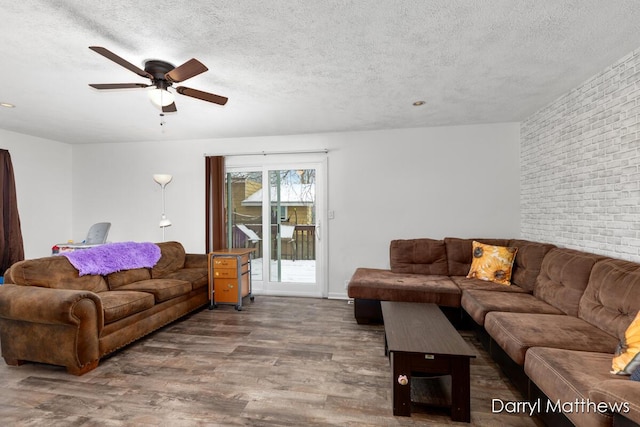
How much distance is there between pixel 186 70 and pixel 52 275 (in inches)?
90.6

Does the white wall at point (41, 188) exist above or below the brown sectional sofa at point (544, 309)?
above

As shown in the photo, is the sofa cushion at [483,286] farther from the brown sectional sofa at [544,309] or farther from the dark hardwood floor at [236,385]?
the dark hardwood floor at [236,385]

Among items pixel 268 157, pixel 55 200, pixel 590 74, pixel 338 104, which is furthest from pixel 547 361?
pixel 55 200

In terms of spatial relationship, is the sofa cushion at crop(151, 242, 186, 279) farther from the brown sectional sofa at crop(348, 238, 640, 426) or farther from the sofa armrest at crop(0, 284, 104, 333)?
the brown sectional sofa at crop(348, 238, 640, 426)

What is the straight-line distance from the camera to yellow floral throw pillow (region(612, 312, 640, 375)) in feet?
4.83

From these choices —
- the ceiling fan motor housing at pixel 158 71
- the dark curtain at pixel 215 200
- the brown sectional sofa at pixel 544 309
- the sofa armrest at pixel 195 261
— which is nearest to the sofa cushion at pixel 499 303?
the brown sectional sofa at pixel 544 309

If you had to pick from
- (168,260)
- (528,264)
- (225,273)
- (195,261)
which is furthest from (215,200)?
(528,264)

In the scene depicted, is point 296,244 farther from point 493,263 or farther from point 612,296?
point 612,296

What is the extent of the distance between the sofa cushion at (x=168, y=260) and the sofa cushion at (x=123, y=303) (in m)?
0.87

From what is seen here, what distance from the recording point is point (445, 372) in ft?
6.12

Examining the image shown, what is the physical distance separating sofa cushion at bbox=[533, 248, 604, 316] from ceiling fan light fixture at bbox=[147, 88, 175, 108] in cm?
361

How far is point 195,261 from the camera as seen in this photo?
432 cm

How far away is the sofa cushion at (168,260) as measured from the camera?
388 centimetres

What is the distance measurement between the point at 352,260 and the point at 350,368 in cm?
210
